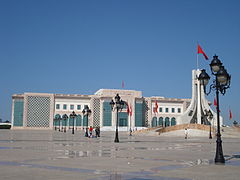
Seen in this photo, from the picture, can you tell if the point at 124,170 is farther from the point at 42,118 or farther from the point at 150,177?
the point at 42,118

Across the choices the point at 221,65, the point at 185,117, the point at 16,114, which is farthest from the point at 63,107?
the point at 221,65

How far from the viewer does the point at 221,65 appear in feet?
41.9

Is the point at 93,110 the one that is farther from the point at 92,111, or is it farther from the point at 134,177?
the point at 134,177

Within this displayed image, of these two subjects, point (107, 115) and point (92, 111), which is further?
point (92, 111)

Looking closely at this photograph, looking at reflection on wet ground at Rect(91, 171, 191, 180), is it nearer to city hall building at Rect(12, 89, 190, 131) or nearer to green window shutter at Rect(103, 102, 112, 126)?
city hall building at Rect(12, 89, 190, 131)

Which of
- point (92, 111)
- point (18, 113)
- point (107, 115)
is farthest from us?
point (92, 111)

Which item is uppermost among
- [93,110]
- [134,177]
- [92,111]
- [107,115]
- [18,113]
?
[93,110]

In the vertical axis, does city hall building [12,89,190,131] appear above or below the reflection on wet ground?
above

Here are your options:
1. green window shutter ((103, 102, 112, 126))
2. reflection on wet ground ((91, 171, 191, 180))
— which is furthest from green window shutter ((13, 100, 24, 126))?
reflection on wet ground ((91, 171, 191, 180))

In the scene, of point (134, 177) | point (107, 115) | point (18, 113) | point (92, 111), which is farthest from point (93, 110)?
point (134, 177)

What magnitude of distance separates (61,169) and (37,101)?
363 feet

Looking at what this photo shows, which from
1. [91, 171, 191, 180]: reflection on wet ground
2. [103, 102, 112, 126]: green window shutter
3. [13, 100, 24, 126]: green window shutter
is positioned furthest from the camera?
[103, 102, 112, 126]: green window shutter

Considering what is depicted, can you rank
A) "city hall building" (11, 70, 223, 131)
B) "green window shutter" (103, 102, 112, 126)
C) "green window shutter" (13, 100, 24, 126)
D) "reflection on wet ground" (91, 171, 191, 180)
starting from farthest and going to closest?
"green window shutter" (103, 102, 112, 126) → "city hall building" (11, 70, 223, 131) → "green window shutter" (13, 100, 24, 126) → "reflection on wet ground" (91, 171, 191, 180)

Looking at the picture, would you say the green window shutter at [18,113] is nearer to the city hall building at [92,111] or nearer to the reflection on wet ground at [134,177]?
the city hall building at [92,111]
